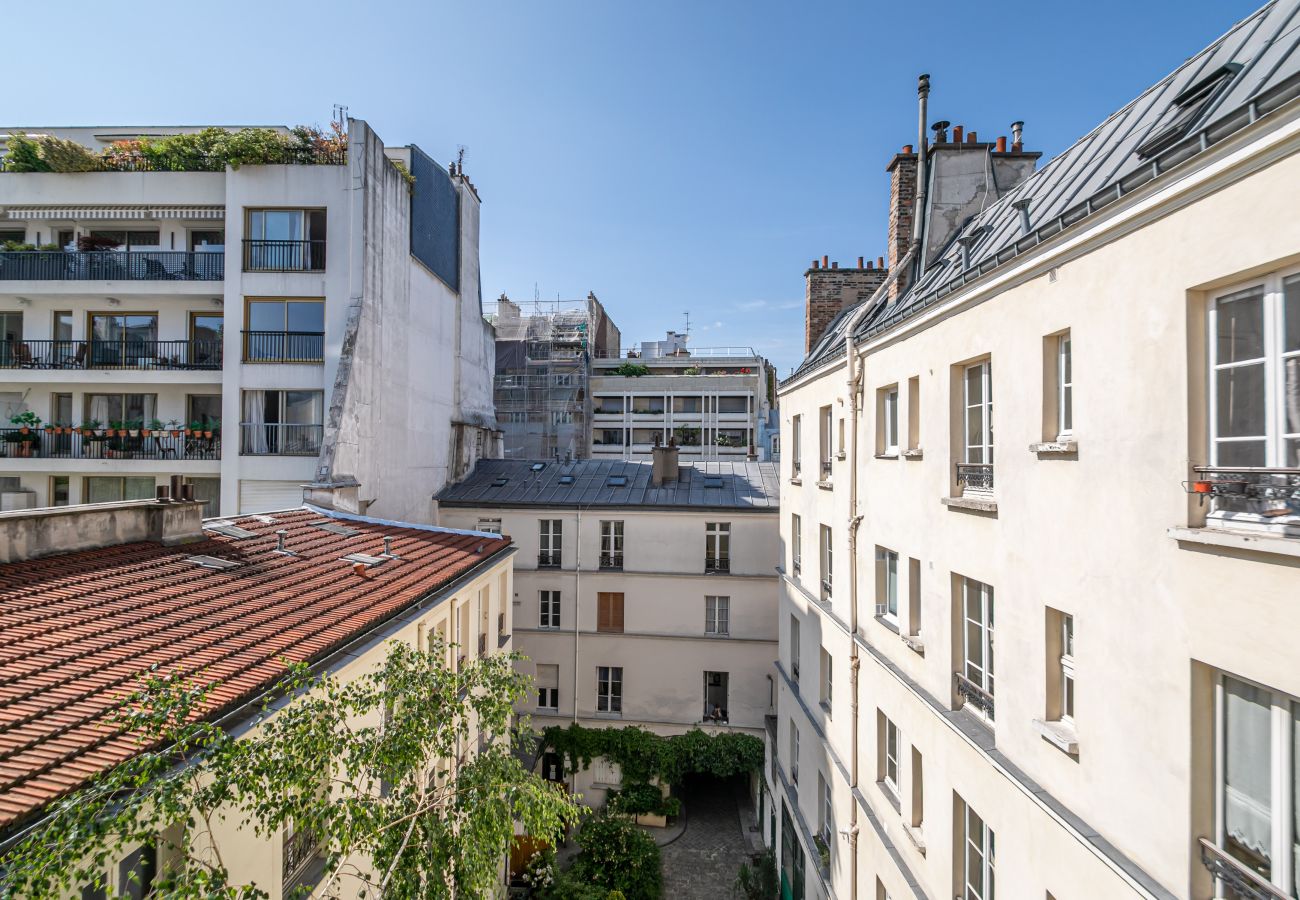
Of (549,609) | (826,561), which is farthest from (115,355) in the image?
(826,561)

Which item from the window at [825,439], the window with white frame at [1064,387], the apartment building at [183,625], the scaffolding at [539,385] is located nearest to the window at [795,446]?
the window at [825,439]

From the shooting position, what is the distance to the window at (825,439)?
14.3 meters

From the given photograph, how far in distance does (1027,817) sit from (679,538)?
16.2 meters

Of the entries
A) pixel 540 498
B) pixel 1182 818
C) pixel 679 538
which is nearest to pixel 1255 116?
pixel 1182 818

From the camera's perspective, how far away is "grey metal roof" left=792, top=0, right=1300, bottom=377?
4.54 m

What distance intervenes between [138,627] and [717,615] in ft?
56.9

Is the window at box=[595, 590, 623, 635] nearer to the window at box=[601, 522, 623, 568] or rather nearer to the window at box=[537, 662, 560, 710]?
the window at box=[601, 522, 623, 568]

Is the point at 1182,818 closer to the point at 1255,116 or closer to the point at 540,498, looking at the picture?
the point at 1255,116

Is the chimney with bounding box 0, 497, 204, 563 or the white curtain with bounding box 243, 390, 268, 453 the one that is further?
the white curtain with bounding box 243, 390, 268, 453

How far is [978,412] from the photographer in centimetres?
804

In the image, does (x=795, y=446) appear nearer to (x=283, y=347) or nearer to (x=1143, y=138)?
(x=1143, y=138)

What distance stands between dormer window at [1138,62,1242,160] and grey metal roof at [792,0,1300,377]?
32mm

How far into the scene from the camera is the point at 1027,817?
6.41m

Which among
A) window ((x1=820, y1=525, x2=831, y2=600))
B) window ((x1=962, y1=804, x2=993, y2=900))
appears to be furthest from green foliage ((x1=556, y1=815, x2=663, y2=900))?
window ((x1=962, y1=804, x2=993, y2=900))
